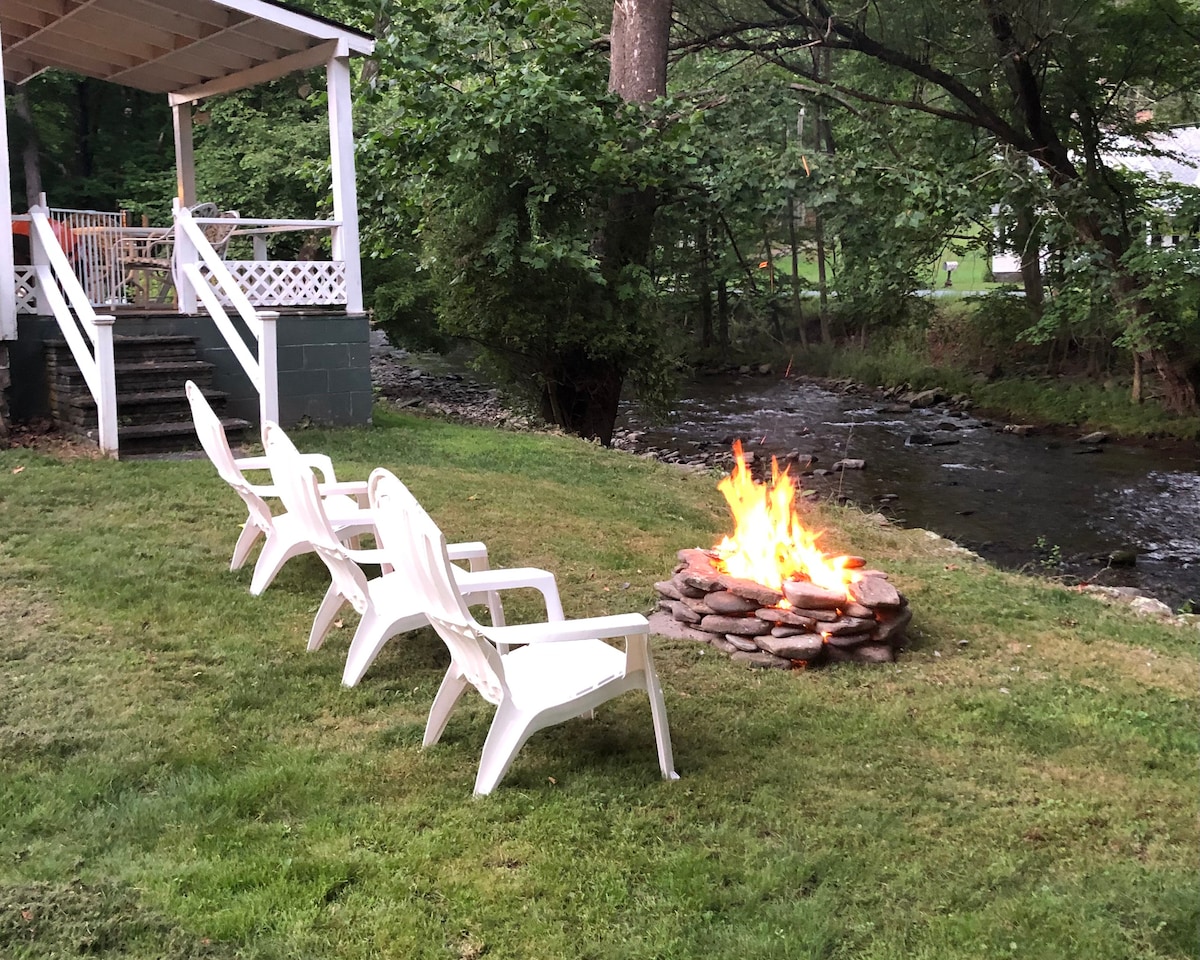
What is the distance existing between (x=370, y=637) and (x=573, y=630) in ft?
3.63

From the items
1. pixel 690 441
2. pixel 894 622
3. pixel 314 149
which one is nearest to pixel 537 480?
pixel 894 622

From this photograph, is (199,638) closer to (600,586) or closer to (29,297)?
(600,586)

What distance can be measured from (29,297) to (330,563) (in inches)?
262

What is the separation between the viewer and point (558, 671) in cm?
355

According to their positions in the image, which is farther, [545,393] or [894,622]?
[545,393]

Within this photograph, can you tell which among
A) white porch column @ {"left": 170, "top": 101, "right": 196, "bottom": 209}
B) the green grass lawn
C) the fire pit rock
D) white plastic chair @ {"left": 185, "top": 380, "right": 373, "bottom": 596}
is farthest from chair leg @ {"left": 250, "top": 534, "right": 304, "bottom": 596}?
the green grass lawn

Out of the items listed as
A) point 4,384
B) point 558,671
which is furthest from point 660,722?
point 4,384

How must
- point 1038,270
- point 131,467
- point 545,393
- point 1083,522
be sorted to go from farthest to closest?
point 1038,270 < point 545,393 < point 1083,522 < point 131,467

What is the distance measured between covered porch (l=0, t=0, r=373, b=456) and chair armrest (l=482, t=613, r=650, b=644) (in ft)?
20.2

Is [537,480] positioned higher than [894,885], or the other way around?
[537,480]

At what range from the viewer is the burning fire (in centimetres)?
514

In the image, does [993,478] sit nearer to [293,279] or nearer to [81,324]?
[293,279]

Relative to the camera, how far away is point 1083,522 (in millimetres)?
11125

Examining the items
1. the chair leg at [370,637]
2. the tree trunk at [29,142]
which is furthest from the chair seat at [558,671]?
the tree trunk at [29,142]
